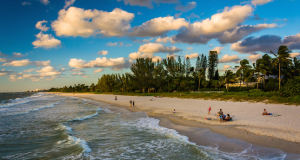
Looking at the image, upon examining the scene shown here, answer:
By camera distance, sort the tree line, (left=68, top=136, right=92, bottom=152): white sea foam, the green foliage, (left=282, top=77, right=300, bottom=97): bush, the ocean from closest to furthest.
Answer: the ocean
(left=68, top=136, right=92, bottom=152): white sea foam
(left=282, top=77, right=300, bottom=97): bush
the tree line
the green foliage

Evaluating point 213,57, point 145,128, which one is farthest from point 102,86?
point 145,128

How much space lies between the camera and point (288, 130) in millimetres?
10070

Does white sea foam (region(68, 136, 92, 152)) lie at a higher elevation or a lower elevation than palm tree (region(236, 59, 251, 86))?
lower

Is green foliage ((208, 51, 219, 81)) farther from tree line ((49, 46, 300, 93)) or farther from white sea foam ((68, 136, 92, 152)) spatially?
white sea foam ((68, 136, 92, 152))

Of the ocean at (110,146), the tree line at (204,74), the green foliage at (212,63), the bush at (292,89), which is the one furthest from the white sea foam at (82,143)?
the green foliage at (212,63)

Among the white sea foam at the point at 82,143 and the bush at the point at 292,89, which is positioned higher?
the bush at the point at 292,89

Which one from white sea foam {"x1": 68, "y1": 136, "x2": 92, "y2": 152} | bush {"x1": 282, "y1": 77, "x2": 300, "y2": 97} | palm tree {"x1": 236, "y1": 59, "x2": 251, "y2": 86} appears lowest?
white sea foam {"x1": 68, "y1": 136, "x2": 92, "y2": 152}

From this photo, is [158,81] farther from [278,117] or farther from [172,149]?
[172,149]

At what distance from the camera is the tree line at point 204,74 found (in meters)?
45.4

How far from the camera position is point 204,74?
68.2 m

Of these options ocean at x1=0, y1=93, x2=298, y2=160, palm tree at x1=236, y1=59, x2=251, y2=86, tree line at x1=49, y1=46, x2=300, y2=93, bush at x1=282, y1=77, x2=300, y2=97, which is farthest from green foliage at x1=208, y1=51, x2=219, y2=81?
ocean at x1=0, y1=93, x2=298, y2=160

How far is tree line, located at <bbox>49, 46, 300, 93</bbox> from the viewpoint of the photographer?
1788 inches

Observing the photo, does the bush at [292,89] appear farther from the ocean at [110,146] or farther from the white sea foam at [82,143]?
the white sea foam at [82,143]

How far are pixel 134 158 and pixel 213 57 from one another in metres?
77.6
